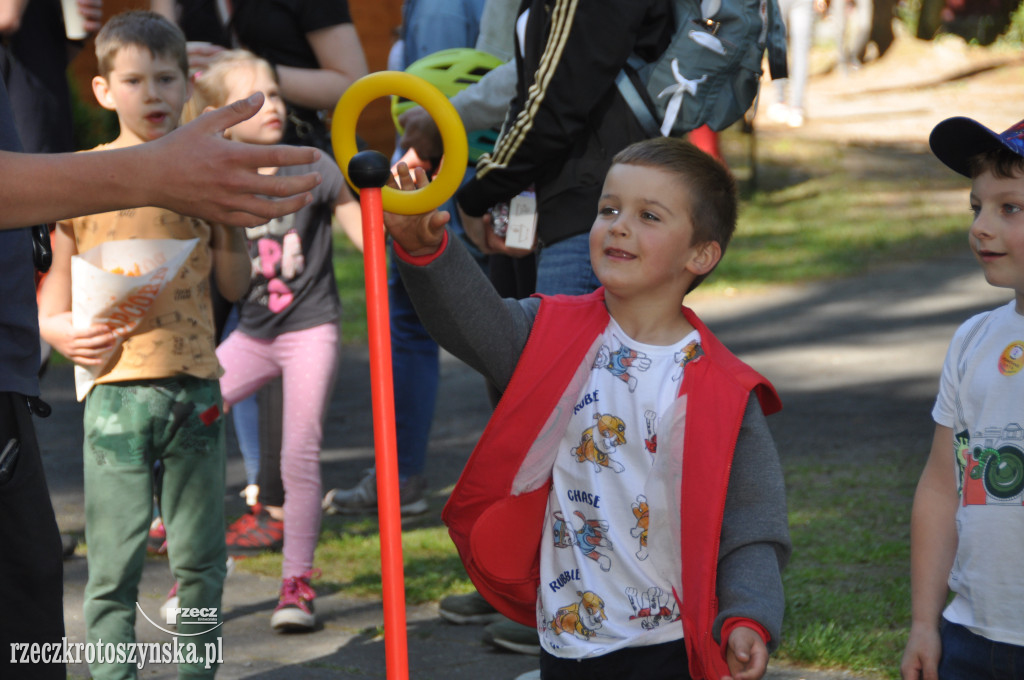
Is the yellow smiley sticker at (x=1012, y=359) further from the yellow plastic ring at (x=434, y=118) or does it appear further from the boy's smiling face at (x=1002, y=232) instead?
the yellow plastic ring at (x=434, y=118)

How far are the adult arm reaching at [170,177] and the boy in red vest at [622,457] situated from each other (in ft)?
1.61

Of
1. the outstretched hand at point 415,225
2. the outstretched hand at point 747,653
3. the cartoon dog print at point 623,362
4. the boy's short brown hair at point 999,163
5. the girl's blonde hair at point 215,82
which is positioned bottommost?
the outstretched hand at point 747,653

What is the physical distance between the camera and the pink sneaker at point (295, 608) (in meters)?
3.92

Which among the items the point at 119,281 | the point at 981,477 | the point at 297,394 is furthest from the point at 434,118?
the point at 297,394

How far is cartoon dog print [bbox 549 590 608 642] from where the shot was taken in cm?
243

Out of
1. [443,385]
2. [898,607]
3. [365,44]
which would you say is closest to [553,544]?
[898,607]

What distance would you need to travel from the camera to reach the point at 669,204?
8.47 feet

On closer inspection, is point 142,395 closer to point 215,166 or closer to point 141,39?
point 141,39

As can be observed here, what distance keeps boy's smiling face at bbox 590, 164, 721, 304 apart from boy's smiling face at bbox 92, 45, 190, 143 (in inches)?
59.5

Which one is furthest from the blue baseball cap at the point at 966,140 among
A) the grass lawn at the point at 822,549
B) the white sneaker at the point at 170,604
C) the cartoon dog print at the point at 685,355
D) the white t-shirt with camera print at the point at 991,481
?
the white sneaker at the point at 170,604

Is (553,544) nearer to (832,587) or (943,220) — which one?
(832,587)

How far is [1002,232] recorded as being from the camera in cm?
235

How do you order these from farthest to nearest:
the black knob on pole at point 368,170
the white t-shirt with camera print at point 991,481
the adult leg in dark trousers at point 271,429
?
the adult leg in dark trousers at point 271,429 → the white t-shirt with camera print at point 991,481 → the black knob on pole at point 368,170

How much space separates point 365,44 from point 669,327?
1122cm
